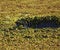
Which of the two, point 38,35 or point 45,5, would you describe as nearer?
point 38,35

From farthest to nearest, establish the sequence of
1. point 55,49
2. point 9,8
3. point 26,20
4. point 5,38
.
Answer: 1. point 9,8
2. point 26,20
3. point 5,38
4. point 55,49

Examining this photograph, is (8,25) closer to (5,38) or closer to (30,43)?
(5,38)

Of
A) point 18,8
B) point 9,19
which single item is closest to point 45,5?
point 18,8

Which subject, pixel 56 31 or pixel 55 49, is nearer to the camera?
pixel 55 49

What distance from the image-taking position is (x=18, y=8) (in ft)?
55.7

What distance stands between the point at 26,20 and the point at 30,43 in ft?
8.08

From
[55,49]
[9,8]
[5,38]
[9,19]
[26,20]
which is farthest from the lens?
[9,8]

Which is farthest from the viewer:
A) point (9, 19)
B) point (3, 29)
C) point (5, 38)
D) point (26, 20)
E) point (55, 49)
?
point (9, 19)

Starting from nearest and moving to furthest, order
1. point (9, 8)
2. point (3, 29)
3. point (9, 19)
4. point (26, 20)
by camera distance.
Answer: point (3, 29)
point (26, 20)
point (9, 19)
point (9, 8)

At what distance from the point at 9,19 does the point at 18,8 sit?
3.55 m

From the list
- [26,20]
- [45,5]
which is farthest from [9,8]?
[26,20]

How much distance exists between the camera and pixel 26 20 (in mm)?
12711

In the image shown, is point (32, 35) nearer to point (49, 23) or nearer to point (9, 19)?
point (49, 23)

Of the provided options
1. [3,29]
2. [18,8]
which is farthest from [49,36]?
[18,8]
